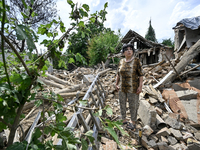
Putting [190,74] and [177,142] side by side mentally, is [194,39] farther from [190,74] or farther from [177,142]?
[177,142]

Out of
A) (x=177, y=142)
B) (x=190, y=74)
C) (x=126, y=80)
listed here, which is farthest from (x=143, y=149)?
(x=190, y=74)

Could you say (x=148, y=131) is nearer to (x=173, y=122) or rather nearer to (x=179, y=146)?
(x=179, y=146)

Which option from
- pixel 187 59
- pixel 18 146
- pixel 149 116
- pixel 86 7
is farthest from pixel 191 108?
pixel 18 146

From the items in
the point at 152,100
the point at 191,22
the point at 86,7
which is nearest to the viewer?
the point at 86,7

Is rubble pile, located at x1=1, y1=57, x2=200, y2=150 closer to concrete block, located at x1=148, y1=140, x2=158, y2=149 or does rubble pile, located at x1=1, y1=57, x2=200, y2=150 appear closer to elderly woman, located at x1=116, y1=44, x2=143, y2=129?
concrete block, located at x1=148, y1=140, x2=158, y2=149

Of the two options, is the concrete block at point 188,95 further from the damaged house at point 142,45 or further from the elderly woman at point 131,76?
the damaged house at point 142,45

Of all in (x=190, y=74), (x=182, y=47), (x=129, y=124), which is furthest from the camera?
(x=182, y=47)

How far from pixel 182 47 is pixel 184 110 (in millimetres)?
11985

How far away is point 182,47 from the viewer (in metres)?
12.8

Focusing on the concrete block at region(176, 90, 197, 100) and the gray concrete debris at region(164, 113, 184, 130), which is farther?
the concrete block at region(176, 90, 197, 100)

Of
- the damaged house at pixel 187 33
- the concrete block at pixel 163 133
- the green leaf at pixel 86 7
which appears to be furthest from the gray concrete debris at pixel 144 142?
the damaged house at pixel 187 33

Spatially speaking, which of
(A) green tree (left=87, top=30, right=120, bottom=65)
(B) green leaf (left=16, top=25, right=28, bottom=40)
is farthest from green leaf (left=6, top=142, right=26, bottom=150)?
(A) green tree (left=87, top=30, right=120, bottom=65)

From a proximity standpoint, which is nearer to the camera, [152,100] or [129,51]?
[129,51]

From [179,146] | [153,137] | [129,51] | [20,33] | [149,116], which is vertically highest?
[129,51]
